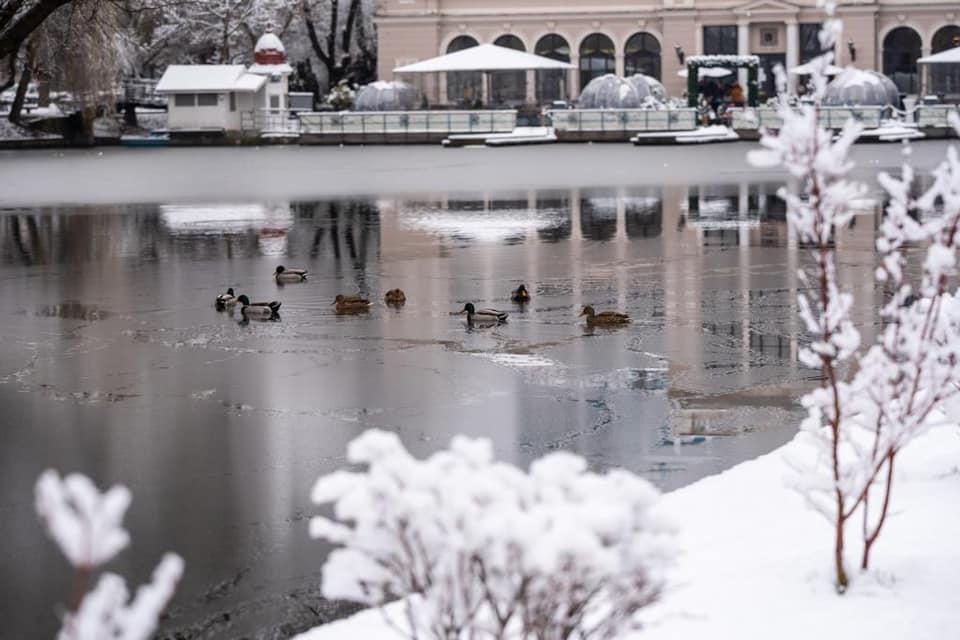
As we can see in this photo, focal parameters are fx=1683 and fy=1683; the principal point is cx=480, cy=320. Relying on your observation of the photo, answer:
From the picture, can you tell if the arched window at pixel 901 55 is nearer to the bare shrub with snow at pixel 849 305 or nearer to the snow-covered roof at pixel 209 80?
the snow-covered roof at pixel 209 80

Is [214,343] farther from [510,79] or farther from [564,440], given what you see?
[510,79]

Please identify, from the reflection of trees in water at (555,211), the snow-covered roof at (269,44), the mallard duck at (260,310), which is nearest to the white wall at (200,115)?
the snow-covered roof at (269,44)

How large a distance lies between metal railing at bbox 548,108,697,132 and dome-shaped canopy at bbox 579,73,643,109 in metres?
3.06

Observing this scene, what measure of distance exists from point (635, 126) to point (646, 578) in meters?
52.8

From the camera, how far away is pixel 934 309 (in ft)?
22.9

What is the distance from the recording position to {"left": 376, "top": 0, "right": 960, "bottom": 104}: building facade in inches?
2889

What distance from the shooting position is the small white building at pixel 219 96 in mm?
60750

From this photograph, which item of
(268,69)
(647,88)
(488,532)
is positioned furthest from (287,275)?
(268,69)

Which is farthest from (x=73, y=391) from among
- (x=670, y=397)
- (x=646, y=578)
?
(x=646, y=578)

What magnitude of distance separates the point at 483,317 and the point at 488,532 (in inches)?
470

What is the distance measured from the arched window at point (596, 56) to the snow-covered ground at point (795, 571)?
2695 inches

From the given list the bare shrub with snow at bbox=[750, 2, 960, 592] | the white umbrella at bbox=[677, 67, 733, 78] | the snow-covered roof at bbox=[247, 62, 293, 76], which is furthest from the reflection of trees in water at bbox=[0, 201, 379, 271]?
the white umbrella at bbox=[677, 67, 733, 78]

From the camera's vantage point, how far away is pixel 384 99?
6488 centimetres

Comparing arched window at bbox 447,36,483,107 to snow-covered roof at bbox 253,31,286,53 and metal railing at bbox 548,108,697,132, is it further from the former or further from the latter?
metal railing at bbox 548,108,697,132
